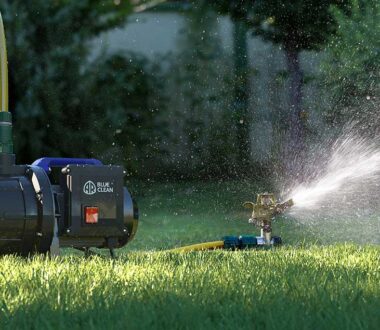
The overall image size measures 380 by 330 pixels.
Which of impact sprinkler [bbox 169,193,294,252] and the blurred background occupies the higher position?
the blurred background

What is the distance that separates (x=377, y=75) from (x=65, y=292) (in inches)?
333

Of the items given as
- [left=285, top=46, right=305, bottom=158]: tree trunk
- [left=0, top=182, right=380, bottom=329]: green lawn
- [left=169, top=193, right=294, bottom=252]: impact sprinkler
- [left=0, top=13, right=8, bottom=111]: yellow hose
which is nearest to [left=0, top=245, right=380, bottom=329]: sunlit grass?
[left=0, top=182, right=380, bottom=329]: green lawn

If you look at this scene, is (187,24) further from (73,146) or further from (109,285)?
(109,285)

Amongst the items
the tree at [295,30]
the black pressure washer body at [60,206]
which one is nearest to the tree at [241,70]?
the tree at [295,30]

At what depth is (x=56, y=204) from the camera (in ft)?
15.5

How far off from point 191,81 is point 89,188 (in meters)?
8.91

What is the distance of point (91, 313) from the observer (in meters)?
3.06

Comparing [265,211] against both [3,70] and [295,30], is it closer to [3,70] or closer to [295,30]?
[3,70]

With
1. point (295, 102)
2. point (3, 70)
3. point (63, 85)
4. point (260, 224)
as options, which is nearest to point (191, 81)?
point (295, 102)

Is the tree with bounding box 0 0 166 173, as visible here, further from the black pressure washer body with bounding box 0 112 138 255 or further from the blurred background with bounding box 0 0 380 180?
the black pressure washer body with bounding box 0 112 138 255

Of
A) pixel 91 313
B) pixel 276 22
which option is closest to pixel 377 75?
pixel 276 22

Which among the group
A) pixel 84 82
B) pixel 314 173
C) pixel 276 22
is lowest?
pixel 314 173

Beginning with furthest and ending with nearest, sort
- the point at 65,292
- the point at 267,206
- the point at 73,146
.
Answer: the point at 73,146 < the point at 267,206 < the point at 65,292

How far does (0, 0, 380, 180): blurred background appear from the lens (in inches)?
474
